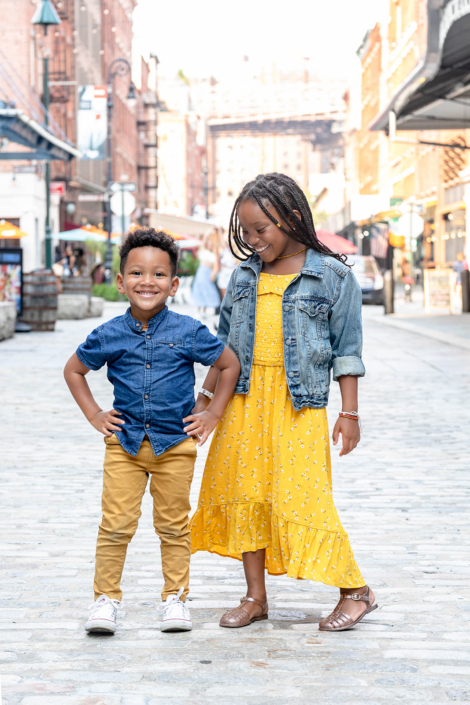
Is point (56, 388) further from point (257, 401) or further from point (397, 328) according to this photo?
point (397, 328)

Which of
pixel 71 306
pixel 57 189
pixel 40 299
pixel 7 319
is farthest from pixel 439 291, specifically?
pixel 57 189

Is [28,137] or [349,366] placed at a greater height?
[28,137]

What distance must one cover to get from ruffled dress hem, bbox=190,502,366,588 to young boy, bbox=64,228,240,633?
→ 161 millimetres

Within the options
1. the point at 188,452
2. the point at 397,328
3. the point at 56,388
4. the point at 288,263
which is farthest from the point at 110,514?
the point at 397,328

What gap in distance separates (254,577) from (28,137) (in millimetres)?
16760

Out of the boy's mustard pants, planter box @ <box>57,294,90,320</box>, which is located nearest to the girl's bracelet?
the boy's mustard pants

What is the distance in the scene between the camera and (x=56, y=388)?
38.9 feet

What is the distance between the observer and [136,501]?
3.73m

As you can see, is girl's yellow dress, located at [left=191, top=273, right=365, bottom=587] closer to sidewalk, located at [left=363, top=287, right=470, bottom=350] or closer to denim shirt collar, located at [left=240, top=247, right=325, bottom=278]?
denim shirt collar, located at [left=240, top=247, right=325, bottom=278]

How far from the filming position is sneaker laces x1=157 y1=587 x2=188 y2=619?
3.74 metres

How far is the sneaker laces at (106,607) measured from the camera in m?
3.68

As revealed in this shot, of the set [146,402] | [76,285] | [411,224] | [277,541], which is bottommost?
[277,541]

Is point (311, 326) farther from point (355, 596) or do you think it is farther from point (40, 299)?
point (40, 299)

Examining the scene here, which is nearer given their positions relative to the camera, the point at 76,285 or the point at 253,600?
the point at 253,600
